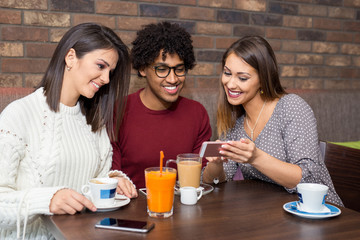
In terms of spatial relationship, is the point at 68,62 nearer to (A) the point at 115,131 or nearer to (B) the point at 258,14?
(A) the point at 115,131

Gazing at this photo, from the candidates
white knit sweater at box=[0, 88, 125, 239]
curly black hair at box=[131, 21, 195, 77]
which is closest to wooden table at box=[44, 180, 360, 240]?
white knit sweater at box=[0, 88, 125, 239]

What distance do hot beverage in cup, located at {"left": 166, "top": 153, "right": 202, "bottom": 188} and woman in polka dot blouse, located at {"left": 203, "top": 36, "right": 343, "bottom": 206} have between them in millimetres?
151

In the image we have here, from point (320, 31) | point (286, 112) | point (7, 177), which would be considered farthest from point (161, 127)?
point (320, 31)

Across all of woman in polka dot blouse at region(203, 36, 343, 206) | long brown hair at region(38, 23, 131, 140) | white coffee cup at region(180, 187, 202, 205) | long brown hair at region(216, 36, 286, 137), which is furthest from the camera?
A: long brown hair at region(216, 36, 286, 137)

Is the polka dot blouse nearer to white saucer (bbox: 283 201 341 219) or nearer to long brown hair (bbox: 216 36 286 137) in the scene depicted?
long brown hair (bbox: 216 36 286 137)

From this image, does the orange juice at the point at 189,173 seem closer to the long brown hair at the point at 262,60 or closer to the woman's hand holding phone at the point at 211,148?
the woman's hand holding phone at the point at 211,148

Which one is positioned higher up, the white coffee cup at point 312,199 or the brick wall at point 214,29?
the brick wall at point 214,29

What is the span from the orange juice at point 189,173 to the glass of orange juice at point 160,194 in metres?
0.22

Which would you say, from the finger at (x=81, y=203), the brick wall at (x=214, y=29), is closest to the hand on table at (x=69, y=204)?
the finger at (x=81, y=203)

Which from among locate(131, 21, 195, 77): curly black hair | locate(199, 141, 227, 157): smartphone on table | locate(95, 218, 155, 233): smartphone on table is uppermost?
locate(131, 21, 195, 77): curly black hair

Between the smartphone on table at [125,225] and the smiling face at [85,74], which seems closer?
the smartphone on table at [125,225]

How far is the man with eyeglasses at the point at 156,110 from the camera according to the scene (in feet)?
6.57

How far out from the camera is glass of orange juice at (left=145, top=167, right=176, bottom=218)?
1.24 meters

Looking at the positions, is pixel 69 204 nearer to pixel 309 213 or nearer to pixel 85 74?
pixel 85 74
